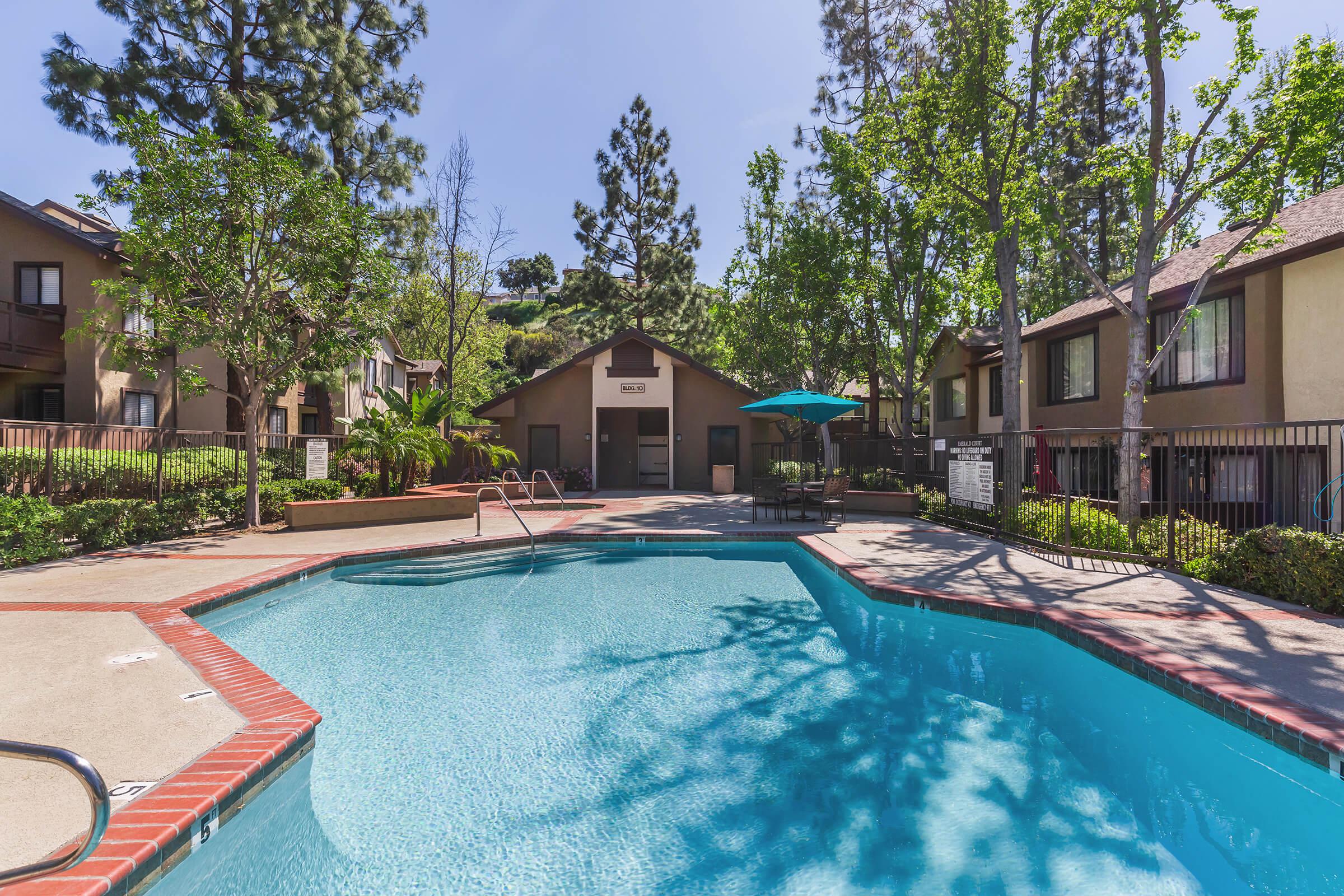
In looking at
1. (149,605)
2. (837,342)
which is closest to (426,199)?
(837,342)

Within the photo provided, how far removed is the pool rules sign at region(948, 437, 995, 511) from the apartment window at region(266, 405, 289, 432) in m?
23.0

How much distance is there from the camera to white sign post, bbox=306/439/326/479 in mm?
14680

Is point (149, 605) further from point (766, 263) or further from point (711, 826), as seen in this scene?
point (766, 263)

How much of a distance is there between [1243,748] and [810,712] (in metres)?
2.77

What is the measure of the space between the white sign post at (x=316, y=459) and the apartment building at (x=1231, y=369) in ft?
51.3

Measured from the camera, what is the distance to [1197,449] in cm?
1311

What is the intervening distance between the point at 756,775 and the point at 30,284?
77.5ft

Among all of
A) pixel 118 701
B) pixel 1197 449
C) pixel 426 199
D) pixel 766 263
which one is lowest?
pixel 118 701

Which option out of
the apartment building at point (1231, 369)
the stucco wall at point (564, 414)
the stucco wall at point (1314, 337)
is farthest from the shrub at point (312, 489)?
the stucco wall at point (1314, 337)

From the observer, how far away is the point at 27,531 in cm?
888

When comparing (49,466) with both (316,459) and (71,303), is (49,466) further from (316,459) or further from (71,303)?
(71,303)

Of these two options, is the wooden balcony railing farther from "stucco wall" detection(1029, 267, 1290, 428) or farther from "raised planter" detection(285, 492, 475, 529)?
"stucco wall" detection(1029, 267, 1290, 428)

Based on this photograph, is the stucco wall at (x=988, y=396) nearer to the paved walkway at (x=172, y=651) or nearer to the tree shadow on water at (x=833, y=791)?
the paved walkway at (x=172, y=651)

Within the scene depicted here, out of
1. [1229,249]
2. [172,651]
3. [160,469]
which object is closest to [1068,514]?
[1229,249]
